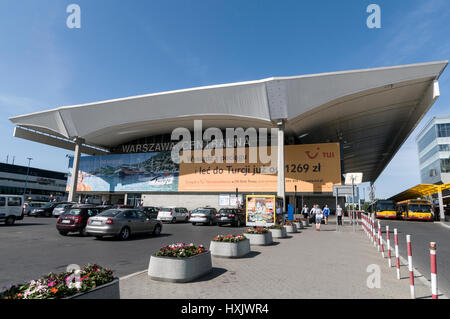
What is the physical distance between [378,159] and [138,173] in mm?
56180

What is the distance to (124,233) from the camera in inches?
482

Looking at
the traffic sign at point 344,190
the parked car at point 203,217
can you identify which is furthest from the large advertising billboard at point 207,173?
the traffic sign at point 344,190

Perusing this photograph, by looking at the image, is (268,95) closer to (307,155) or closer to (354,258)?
(307,155)

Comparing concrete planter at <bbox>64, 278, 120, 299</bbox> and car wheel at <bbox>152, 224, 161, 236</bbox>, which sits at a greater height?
concrete planter at <bbox>64, 278, 120, 299</bbox>

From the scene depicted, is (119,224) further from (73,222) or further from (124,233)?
(73,222)

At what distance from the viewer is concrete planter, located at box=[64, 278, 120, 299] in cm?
325

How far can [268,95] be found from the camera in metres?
28.8

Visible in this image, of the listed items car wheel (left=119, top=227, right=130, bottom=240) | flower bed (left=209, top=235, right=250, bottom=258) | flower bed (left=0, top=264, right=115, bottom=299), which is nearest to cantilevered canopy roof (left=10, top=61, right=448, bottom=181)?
car wheel (left=119, top=227, right=130, bottom=240)

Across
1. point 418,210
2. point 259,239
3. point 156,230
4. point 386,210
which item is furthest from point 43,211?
point 418,210

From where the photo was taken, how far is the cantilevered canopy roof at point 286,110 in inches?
1026

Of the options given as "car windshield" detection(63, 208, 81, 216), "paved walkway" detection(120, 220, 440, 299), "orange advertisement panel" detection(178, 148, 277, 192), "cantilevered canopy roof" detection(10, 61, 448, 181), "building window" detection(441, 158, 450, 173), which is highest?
"cantilevered canopy roof" detection(10, 61, 448, 181)

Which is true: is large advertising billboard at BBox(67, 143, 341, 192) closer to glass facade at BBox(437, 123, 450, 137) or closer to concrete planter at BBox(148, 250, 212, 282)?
concrete planter at BBox(148, 250, 212, 282)

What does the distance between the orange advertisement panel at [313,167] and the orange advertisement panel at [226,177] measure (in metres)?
2.51

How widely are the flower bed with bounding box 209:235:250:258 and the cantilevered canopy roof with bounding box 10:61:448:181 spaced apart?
21.9 m
